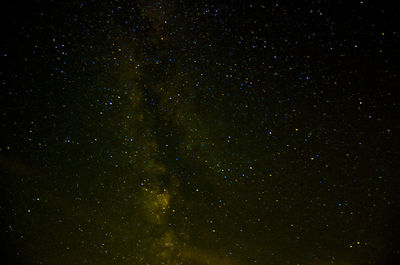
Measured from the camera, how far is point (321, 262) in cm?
71

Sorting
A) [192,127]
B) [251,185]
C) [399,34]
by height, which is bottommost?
[251,185]

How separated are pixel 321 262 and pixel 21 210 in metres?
0.94

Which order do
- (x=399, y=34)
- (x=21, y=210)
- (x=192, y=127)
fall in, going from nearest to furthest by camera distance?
(x=399, y=34) → (x=192, y=127) → (x=21, y=210)

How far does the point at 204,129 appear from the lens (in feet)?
2.13

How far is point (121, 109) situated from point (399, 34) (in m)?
0.69

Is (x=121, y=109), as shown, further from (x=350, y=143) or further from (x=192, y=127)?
(x=350, y=143)

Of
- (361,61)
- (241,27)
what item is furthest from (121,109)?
(361,61)

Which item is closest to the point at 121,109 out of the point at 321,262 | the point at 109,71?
the point at 109,71

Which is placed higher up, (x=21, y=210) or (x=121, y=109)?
(x=121, y=109)

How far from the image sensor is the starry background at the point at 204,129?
1.90ft

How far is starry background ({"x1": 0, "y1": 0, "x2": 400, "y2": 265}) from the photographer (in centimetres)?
58

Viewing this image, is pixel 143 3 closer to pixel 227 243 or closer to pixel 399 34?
pixel 399 34

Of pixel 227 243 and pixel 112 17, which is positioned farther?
pixel 227 243

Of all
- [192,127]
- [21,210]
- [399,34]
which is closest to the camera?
[399,34]
